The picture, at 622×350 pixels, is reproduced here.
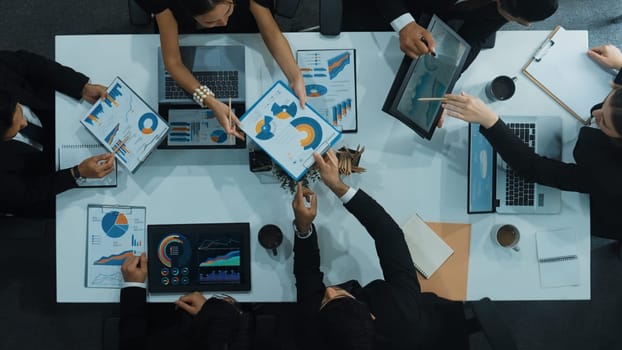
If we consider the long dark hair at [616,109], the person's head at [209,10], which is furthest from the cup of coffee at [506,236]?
the person's head at [209,10]

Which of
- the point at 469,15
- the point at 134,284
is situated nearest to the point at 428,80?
the point at 469,15

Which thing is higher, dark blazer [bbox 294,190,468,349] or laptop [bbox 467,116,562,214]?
laptop [bbox 467,116,562,214]

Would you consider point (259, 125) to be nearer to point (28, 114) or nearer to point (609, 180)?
point (28, 114)

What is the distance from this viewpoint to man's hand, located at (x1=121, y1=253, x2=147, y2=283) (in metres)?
1.62

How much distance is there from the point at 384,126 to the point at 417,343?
2.65 feet

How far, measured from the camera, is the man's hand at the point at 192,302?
5.35 feet

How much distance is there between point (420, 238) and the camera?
5.55 ft

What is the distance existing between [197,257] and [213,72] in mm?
664

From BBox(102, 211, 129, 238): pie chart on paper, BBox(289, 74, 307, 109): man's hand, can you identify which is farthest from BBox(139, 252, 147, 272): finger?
BBox(289, 74, 307, 109): man's hand

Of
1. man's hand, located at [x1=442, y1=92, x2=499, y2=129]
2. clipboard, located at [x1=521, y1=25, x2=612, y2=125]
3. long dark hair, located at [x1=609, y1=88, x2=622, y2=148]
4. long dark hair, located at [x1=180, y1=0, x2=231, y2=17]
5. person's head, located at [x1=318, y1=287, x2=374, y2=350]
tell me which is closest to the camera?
person's head, located at [x1=318, y1=287, x2=374, y2=350]

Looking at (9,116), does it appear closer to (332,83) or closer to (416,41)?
(332,83)

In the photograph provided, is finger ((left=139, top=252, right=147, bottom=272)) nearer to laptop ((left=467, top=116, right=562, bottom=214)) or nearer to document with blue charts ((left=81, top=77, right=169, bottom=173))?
document with blue charts ((left=81, top=77, right=169, bottom=173))

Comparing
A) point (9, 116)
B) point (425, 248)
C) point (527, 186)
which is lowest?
point (425, 248)

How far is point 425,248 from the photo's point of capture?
66.5 inches
